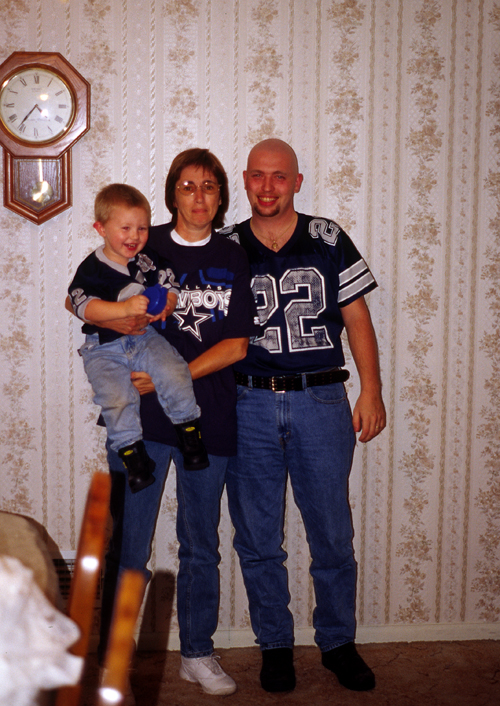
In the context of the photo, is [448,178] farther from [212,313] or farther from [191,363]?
[191,363]

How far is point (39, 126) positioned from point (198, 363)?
1.05 meters

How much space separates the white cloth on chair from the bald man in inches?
52.5

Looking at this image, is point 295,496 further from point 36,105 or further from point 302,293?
point 36,105

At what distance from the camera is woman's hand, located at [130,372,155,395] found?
1.81 metres

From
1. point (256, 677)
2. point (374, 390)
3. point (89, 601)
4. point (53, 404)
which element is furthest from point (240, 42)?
point (256, 677)

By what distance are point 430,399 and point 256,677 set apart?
119cm

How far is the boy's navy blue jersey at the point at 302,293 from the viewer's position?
6.57 feet

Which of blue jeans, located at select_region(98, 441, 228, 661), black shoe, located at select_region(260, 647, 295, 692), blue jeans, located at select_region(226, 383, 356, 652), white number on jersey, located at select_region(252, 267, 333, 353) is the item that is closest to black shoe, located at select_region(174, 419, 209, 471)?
blue jeans, located at select_region(98, 441, 228, 661)

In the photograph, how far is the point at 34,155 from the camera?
210cm

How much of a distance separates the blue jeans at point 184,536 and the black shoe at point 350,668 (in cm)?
43

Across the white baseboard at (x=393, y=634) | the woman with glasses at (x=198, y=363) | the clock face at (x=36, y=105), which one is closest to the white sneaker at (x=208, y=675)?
the woman with glasses at (x=198, y=363)

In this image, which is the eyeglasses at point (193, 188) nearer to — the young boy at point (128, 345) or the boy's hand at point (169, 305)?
the young boy at point (128, 345)

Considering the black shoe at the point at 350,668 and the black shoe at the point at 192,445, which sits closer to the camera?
the black shoe at the point at 192,445

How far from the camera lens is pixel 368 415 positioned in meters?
2.11
